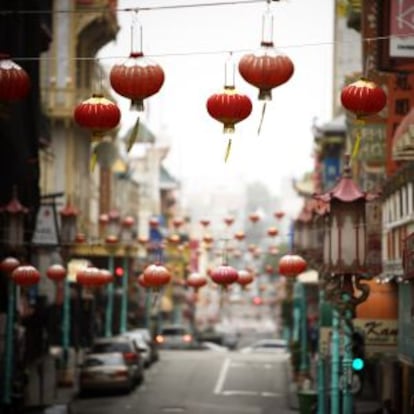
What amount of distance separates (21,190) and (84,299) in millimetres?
17523

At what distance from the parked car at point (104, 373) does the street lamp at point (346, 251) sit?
738 inches

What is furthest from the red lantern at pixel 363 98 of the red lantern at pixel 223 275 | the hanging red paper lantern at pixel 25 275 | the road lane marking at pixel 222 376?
the road lane marking at pixel 222 376

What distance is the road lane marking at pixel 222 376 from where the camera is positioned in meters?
44.8

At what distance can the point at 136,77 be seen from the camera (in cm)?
1717

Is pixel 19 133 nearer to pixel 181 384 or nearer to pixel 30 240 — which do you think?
pixel 30 240

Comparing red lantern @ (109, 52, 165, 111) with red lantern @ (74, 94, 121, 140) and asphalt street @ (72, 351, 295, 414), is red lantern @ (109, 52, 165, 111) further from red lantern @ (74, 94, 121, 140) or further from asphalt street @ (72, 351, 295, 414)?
asphalt street @ (72, 351, 295, 414)

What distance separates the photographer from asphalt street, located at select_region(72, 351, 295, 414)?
3812 centimetres

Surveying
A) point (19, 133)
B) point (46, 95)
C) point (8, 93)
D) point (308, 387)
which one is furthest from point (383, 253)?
point (46, 95)

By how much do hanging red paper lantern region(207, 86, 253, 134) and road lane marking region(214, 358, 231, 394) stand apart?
1060 inches

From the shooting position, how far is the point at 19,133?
42.4 m

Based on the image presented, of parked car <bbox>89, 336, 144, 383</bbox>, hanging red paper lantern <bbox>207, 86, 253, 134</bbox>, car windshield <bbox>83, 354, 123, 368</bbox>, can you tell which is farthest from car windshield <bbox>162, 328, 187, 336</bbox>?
hanging red paper lantern <bbox>207, 86, 253, 134</bbox>

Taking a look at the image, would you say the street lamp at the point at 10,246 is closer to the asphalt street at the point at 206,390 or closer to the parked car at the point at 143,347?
the asphalt street at the point at 206,390

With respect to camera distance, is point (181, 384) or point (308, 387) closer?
point (308, 387)

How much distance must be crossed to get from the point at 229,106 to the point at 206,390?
27.8 meters
